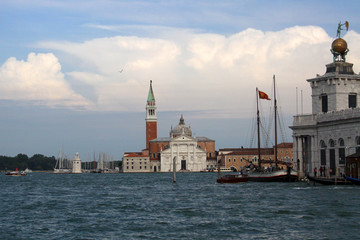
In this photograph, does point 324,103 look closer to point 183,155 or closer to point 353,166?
point 353,166

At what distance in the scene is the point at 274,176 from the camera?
68.1m

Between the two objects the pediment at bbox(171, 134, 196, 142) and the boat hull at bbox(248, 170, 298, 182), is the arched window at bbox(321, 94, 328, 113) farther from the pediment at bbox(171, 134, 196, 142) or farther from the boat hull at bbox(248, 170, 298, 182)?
the pediment at bbox(171, 134, 196, 142)

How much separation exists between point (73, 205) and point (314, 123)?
Answer: 27.6m

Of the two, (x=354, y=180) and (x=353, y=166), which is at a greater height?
(x=353, y=166)

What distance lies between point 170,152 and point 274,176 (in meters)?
110

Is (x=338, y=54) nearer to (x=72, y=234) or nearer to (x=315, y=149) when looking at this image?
(x=315, y=149)

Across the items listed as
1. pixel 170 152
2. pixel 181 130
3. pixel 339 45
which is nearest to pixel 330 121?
pixel 339 45

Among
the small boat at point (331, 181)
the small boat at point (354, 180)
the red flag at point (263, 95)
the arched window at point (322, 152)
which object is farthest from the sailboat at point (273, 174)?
the small boat at point (354, 180)

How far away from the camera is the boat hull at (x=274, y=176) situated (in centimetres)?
6519

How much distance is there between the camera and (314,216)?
32.8 m

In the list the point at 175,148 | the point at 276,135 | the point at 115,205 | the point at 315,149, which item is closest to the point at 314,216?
the point at 115,205

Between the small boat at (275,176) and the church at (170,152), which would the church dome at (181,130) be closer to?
the church at (170,152)

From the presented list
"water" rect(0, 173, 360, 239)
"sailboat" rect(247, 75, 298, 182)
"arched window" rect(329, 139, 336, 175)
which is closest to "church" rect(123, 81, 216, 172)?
"sailboat" rect(247, 75, 298, 182)

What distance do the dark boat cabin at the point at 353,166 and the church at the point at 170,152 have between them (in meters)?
121
